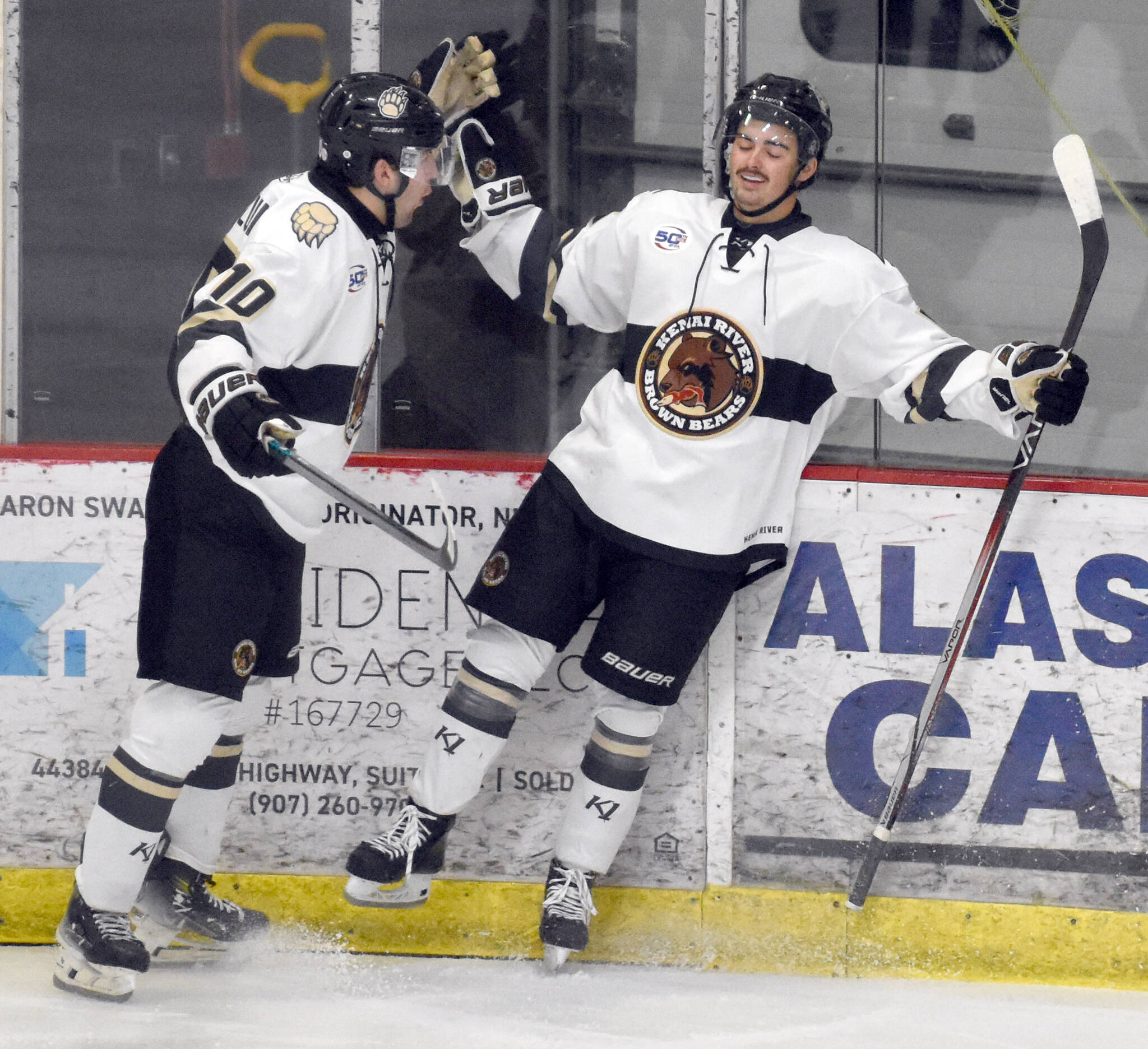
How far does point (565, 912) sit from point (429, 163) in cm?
141

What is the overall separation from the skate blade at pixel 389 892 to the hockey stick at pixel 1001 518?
83 cm

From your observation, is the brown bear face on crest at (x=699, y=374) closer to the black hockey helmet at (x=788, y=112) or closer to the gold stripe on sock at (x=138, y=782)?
the black hockey helmet at (x=788, y=112)

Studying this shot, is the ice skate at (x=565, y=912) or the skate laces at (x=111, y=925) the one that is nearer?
the skate laces at (x=111, y=925)

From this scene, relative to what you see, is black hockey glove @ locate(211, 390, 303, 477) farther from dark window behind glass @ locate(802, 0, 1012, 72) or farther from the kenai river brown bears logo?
dark window behind glass @ locate(802, 0, 1012, 72)

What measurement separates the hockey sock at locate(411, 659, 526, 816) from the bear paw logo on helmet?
39.9 inches

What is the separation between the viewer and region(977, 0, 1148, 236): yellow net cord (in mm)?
2805

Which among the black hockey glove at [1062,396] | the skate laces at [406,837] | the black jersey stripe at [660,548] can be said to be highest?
the black hockey glove at [1062,396]

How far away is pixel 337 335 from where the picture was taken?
2408mm

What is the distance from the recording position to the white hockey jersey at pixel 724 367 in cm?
249

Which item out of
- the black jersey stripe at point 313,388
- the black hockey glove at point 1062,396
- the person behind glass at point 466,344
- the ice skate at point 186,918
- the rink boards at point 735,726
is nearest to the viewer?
the black hockey glove at point 1062,396

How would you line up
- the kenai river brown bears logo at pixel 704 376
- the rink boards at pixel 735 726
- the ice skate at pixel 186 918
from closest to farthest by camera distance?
1. the kenai river brown bears logo at pixel 704 376
2. the ice skate at pixel 186 918
3. the rink boards at pixel 735 726

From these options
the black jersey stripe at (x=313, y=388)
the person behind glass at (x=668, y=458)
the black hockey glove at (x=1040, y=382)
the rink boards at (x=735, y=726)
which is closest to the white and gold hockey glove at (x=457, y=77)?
the person behind glass at (x=668, y=458)

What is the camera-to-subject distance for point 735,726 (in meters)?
2.79

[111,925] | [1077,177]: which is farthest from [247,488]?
[1077,177]
